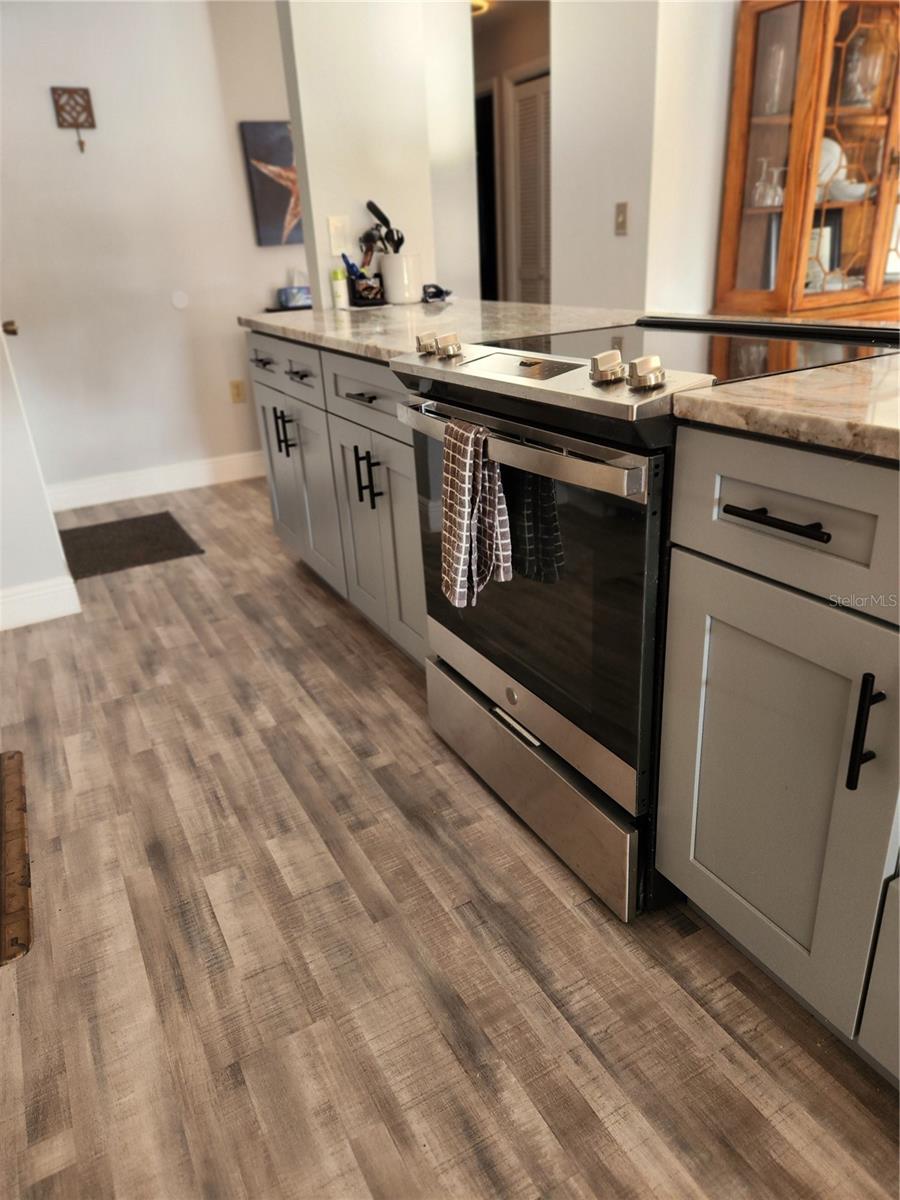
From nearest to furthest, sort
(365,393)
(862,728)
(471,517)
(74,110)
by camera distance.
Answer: (862,728) < (471,517) < (365,393) < (74,110)

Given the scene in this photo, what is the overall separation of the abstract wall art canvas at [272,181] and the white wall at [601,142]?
55.3 inches

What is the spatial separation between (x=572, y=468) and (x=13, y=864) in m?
1.42

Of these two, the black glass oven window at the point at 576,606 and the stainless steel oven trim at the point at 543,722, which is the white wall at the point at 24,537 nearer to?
the stainless steel oven trim at the point at 543,722

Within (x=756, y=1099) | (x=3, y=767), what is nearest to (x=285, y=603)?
(x=3, y=767)

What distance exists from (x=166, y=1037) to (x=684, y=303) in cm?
301

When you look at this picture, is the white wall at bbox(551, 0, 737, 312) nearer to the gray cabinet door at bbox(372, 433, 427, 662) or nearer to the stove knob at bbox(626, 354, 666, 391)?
the gray cabinet door at bbox(372, 433, 427, 662)

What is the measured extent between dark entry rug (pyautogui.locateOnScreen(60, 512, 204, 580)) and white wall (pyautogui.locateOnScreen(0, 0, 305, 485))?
49 centimetres

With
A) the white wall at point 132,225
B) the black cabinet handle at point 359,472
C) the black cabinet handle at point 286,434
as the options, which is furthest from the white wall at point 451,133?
the black cabinet handle at point 359,472

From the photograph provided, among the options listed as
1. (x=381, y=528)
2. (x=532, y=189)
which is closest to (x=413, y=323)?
(x=381, y=528)

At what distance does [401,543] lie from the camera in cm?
206

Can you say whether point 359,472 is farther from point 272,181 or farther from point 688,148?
point 272,181

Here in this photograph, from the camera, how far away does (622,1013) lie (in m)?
1.29

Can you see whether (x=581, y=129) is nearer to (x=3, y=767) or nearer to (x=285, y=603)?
(x=285, y=603)

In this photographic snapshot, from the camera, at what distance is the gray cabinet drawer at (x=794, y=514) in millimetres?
890
